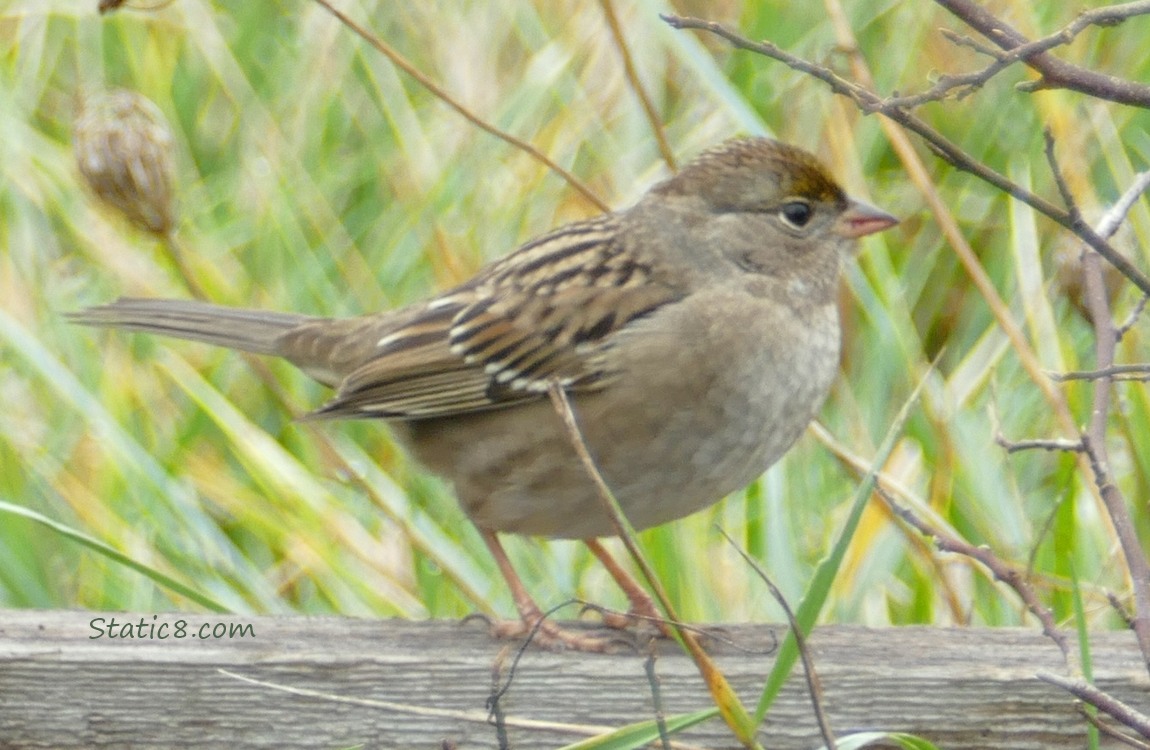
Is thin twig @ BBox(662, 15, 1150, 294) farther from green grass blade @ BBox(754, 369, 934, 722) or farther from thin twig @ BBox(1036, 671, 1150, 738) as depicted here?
thin twig @ BBox(1036, 671, 1150, 738)

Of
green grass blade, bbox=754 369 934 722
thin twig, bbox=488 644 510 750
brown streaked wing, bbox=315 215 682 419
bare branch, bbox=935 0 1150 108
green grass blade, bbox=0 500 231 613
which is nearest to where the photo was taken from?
bare branch, bbox=935 0 1150 108

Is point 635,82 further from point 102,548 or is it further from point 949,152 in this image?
point 949,152

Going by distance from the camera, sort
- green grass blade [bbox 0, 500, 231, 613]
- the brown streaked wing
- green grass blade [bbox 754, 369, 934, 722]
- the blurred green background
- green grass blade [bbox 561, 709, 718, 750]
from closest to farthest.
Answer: green grass blade [bbox 754, 369, 934, 722], green grass blade [bbox 561, 709, 718, 750], green grass blade [bbox 0, 500, 231, 613], the brown streaked wing, the blurred green background

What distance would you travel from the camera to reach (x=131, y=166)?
247 cm

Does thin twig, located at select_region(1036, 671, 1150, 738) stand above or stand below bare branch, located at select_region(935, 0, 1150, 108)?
below

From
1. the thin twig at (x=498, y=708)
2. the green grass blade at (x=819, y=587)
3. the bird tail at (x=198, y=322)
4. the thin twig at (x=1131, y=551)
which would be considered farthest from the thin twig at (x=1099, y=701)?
the bird tail at (x=198, y=322)

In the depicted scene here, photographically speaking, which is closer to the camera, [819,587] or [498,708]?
[819,587]

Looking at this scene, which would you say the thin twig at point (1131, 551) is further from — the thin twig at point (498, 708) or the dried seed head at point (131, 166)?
the dried seed head at point (131, 166)

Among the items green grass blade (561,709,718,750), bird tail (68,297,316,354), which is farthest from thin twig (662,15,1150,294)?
bird tail (68,297,316,354)

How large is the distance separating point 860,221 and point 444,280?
968mm

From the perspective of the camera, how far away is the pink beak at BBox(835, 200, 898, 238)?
2500mm

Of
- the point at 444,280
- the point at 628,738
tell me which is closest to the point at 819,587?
the point at 628,738

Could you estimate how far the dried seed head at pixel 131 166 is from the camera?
247 cm

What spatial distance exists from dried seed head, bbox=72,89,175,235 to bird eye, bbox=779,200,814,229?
89cm
